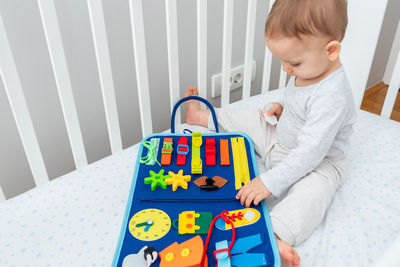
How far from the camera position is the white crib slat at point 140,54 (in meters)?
0.75

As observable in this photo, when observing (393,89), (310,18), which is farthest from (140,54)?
(393,89)

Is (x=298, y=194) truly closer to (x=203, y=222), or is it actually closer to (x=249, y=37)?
(x=203, y=222)

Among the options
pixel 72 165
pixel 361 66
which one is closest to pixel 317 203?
pixel 361 66

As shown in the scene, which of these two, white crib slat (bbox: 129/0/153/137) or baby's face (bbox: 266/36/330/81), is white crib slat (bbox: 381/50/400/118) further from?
white crib slat (bbox: 129/0/153/137)

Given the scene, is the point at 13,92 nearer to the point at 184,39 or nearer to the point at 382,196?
the point at 184,39

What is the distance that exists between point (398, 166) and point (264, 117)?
1.03ft

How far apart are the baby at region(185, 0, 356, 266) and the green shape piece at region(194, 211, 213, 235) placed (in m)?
0.07

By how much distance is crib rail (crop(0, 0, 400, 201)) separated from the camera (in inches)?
26.7

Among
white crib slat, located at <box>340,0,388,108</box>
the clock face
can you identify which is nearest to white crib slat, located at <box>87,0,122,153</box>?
the clock face

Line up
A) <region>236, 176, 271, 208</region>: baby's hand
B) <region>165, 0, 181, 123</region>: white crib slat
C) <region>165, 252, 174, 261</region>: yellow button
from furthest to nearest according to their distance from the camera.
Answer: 1. <region>165, 0, 181, 123</region>: white crib slat
2. <region>236, 176, 271, 208</region>: baby's hand
3. <region>165, 252, 174, 261</region>: yellow button

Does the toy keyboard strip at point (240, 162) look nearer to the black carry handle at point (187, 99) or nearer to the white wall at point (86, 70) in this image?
the black carry handle at point (187, 99)

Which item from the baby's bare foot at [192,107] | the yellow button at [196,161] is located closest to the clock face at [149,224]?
the yellow button at [196,161]

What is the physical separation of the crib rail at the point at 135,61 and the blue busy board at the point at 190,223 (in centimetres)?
17

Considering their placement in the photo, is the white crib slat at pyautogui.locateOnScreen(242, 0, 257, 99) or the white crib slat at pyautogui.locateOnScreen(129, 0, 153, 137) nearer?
the white crib slat at pyautogui.locateOnScreen(129, 0, 153, 137)
